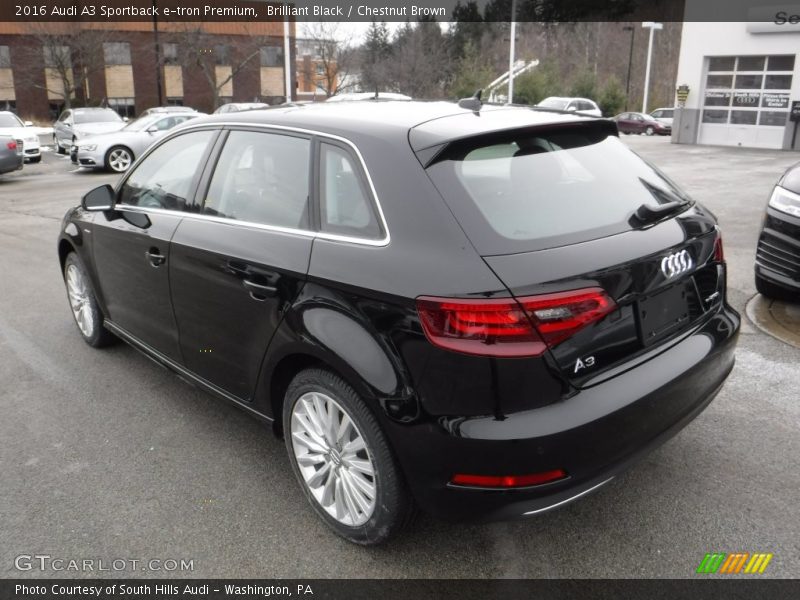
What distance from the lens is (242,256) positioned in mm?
3008

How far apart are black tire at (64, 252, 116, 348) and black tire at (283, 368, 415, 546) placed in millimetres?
2514

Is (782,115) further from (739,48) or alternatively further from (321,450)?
(321,450)

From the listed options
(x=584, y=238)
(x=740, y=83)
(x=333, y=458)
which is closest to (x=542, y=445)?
(x=584, y=238)

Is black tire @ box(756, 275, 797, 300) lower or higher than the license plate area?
lower

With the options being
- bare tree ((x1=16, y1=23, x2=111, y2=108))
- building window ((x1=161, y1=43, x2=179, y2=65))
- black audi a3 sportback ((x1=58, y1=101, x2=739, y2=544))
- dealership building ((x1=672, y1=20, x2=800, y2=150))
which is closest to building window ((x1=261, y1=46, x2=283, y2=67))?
building window ((x1=161, y1=43, x2=179, y2=65))

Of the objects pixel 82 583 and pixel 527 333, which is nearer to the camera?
pixel 527 333

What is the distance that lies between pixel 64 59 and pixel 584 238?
44.7 metres

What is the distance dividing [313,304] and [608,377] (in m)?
1.11

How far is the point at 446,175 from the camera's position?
2.52m

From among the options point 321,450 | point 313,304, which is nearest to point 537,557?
point 321,450

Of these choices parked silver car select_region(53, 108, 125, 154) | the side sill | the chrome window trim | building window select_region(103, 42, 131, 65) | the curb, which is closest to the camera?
the chrome window trim

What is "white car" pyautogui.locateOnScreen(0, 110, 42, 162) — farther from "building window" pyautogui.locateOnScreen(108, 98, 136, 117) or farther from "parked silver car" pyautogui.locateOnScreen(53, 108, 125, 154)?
"building window" pyautogui.locateOnScreen(108, 98, 136, 117)

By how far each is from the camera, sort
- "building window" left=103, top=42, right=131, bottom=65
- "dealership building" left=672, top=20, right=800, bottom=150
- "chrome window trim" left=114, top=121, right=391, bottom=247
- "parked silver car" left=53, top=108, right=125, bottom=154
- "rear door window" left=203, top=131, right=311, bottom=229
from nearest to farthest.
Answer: "chrome window trim" left=114, top=121, right=391, bottom=247, "rear door window" left=203, top=131, right=311, bottom=229, "dealership building" left=672, top=20, right=800, bottom=150, "parked silver car" left=53, top=108, right=125, bottom=154, "building window" left=103, top=42, right=131, bottom=65

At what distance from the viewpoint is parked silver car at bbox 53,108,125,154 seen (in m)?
21.0
